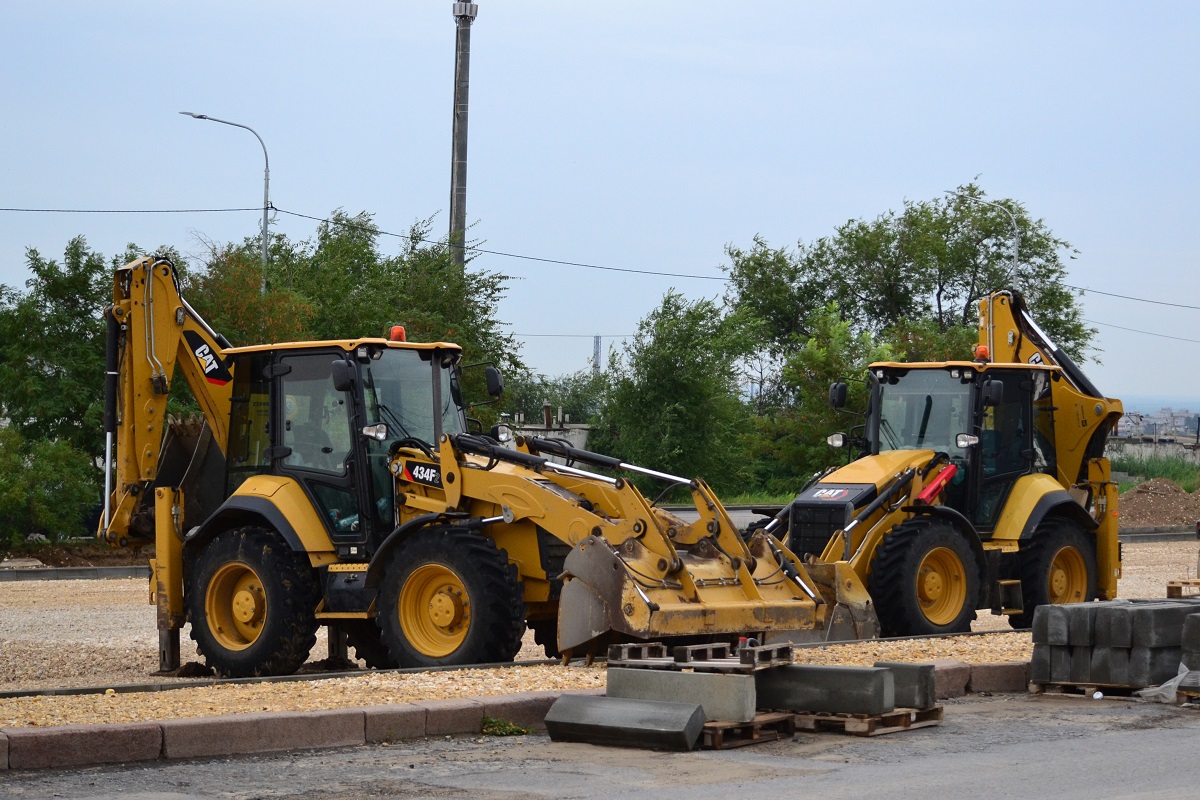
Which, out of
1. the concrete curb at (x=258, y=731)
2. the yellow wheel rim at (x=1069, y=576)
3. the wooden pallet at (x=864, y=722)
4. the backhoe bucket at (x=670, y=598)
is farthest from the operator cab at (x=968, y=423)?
the concrete curb at (x=258, y=731)

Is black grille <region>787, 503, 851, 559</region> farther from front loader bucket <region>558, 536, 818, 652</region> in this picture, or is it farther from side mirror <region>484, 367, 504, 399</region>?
side mirror <region>484, 367, 504, 399</region>

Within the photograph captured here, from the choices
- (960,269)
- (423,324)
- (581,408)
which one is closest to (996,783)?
(423,324)

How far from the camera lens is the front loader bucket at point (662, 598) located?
38.1 feet

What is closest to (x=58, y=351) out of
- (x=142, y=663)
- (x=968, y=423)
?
(x=142, y=663)

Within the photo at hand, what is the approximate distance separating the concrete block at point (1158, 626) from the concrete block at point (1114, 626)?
0.14 ft

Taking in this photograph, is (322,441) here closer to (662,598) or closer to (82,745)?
(662,598)

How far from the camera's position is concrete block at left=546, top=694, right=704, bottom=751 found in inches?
357

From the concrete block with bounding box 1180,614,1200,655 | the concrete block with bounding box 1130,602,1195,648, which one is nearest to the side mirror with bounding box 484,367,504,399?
the concrete block with bounding box 1130,602,1195,648

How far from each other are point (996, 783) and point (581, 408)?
68.0 metres

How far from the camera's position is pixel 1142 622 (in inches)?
443

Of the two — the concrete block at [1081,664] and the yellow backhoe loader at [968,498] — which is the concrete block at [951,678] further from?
the yellow backhoe loader at [968,498]

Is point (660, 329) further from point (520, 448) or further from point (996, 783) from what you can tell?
point (996, 783)

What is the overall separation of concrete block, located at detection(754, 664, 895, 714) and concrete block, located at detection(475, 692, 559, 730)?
1.34 m

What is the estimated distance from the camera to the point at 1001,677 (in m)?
12.0
